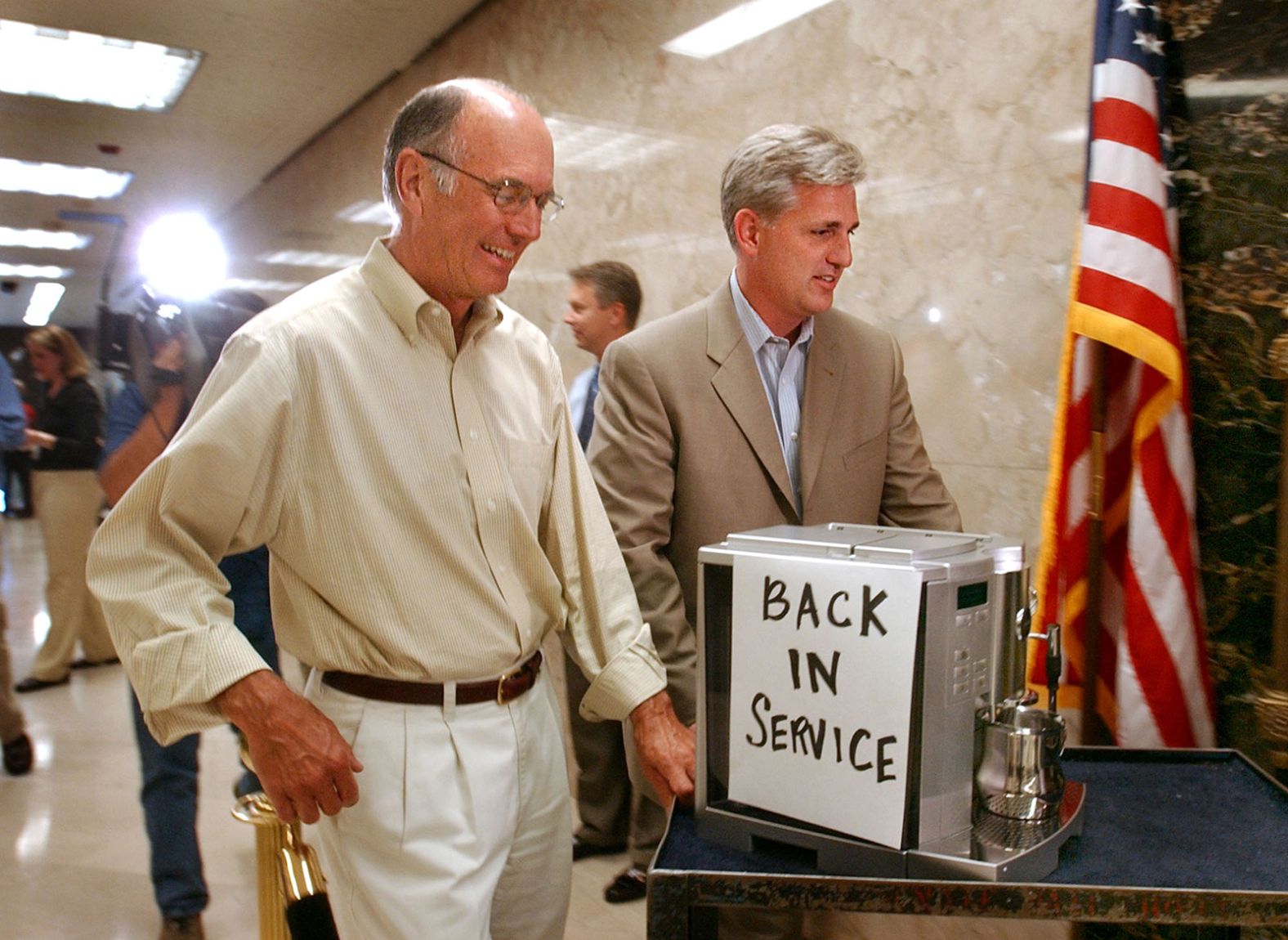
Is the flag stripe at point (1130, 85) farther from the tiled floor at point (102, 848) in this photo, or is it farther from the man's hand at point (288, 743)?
the tiled floor at point (102, 848)

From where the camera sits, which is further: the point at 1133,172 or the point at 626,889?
the point at 626,889

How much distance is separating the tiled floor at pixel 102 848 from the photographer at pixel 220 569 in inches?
8.3

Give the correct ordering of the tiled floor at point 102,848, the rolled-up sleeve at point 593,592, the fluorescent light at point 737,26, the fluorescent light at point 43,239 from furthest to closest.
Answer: the fluorescent light at point 43,239 → the tiled floor at point 102,848 → the fluorescent light at point 737,26 → the rolled-up sleeve at point 593,592

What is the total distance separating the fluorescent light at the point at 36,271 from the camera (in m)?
7.64

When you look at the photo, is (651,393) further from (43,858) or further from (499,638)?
(43,858)

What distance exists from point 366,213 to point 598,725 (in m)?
3.57

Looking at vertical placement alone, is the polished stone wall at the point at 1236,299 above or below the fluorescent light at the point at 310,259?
below

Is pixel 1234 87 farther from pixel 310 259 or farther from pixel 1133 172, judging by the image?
pixel 310 259

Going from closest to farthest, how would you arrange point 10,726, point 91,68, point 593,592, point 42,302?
point 593,592 → point 10,726 → point 91,68 → point 42,302

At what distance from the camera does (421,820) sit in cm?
134

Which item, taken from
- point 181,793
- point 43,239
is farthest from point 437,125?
point 43,239

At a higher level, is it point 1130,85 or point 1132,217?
point 1130,85

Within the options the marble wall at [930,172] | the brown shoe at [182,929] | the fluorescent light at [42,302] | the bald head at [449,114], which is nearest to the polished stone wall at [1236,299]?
the marble wall at [930,172]

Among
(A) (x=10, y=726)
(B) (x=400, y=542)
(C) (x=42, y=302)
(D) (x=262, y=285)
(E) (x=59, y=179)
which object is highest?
(E) (x=59, y=179)
